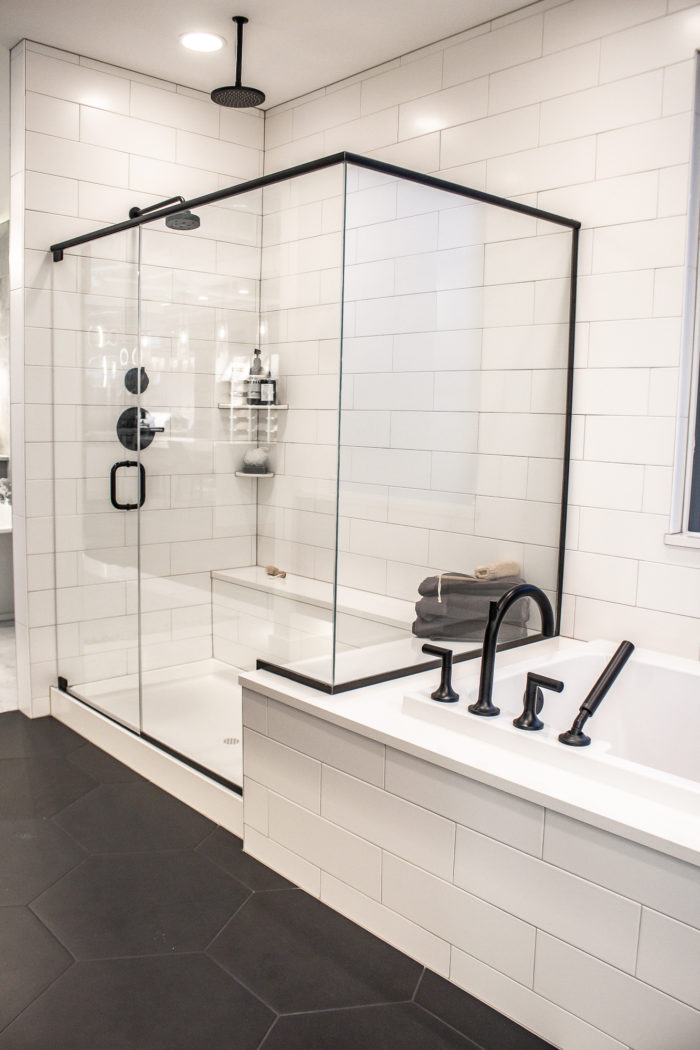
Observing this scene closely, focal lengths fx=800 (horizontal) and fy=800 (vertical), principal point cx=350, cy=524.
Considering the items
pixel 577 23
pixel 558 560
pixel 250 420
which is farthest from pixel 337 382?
pixel 577 23

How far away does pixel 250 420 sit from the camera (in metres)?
2.29

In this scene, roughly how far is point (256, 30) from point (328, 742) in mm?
2528

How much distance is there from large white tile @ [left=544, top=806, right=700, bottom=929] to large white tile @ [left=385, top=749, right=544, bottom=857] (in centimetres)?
4

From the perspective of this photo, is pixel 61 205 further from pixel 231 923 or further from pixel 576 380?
pixel 231 923

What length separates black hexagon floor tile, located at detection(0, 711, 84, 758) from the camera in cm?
299

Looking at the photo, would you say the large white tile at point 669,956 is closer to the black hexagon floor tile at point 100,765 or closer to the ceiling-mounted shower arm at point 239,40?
the black hexagon floor tile at point 100,765

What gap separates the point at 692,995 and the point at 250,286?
6.32 ft

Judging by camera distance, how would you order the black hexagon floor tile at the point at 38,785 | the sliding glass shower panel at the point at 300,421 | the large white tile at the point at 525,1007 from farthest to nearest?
the black hexagon floor tile at the point at 38,785 → the sliding glass shower panel at the point at 300,421 → the large white tile at the point at 525,1007

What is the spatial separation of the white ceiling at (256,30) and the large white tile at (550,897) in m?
2.61

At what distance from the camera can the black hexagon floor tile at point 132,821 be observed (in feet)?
7.71

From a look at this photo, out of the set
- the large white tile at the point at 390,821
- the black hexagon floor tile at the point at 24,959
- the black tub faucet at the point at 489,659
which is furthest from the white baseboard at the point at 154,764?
the black tub faucet at the point at 489,659

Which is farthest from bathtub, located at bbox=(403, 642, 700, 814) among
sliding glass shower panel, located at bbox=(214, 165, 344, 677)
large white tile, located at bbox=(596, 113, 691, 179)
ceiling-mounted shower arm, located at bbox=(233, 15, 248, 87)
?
ceiling-mounted shower arm, located at bbox=(233, 15, 248, 87)

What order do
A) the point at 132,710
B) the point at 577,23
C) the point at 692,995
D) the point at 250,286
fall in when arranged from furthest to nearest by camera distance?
1. the point at 132,710
2. the point at 577,23
3. the point at 250,286
4. the point at 692,995

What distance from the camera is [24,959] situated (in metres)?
1.84
